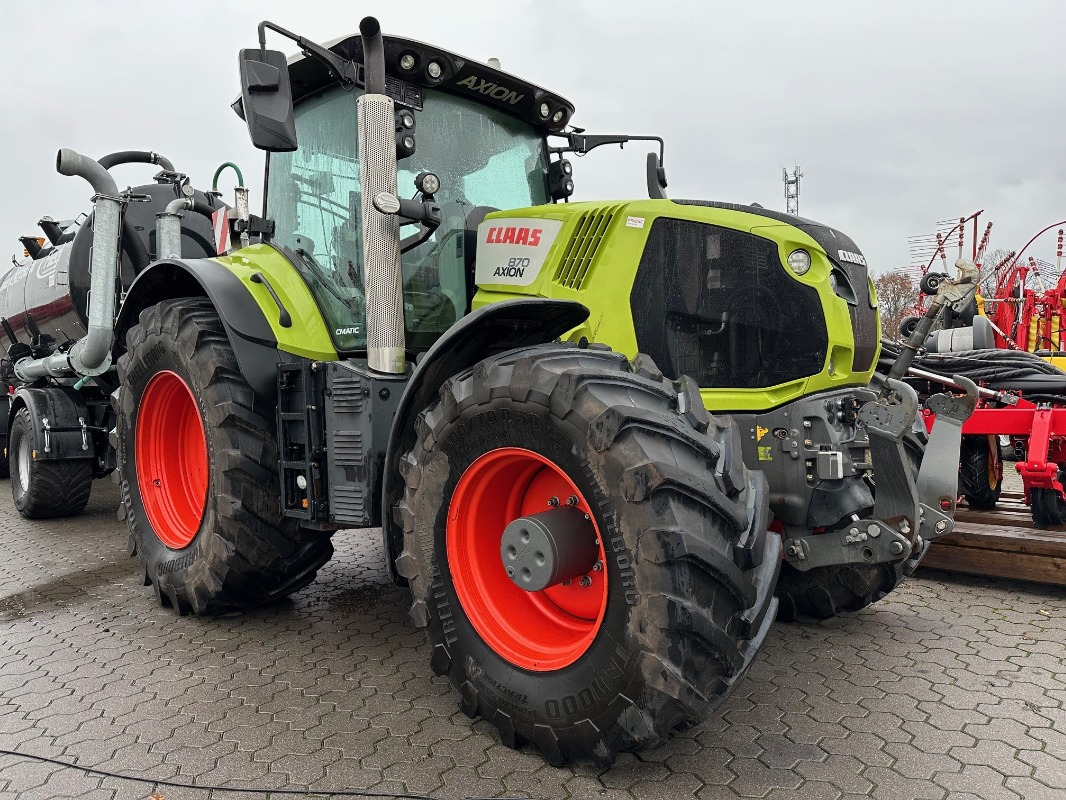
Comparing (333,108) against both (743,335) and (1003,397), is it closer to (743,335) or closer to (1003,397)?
(743,335)

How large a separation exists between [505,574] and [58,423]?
594 centimetres

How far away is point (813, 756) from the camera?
2.81 metres

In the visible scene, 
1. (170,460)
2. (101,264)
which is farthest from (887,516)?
(101,264)

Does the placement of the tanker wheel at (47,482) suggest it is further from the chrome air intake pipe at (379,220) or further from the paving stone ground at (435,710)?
the chrome air intake pipe at (379,220)

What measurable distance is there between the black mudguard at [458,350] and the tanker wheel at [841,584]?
159 cm

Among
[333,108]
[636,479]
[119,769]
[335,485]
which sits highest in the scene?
[333,108]

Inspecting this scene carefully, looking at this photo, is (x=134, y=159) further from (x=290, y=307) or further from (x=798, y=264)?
(x=798, y=264)

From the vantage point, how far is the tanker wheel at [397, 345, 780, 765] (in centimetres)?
247

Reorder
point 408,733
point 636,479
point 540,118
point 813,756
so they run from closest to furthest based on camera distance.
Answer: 1. point 636,479
2. point 813,756
3. point 408,733
4. point 540,118

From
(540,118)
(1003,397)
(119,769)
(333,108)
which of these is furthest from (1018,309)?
(119,769)

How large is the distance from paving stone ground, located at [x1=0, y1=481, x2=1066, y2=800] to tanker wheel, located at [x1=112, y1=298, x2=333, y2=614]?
0.27 meters

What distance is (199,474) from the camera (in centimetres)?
493

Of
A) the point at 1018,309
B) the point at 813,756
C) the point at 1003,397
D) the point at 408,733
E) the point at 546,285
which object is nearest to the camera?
the point at 813,756

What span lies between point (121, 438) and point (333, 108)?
7.66 ft
